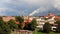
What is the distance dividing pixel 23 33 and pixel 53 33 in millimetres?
8556

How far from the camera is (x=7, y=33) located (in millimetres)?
28422

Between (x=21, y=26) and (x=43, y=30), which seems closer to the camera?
(x=43, y=30)

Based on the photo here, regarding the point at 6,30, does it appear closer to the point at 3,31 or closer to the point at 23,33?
the point at 3,31

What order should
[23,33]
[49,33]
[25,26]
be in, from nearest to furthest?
1. [23,33]
2. [49,33]
3. [25,26]

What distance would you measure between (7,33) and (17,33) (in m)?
4.18

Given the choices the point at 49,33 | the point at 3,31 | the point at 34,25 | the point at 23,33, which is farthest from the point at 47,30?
the point at 3,31

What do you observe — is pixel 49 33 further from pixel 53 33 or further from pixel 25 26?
pixel 25 26

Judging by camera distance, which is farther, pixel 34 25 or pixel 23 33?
pixel 34 25

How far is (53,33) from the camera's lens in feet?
128

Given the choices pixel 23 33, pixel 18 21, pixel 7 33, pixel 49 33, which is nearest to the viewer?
pixel 7 33

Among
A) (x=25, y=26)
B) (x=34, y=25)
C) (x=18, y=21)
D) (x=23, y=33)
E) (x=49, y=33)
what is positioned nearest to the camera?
(x=23, y=33)

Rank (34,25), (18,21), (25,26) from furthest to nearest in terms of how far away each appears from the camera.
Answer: (18,21) → (25,26) → (34,25)

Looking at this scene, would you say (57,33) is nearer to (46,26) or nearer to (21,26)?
(46,26)

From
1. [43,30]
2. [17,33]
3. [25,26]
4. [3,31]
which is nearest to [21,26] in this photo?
[25,26]
